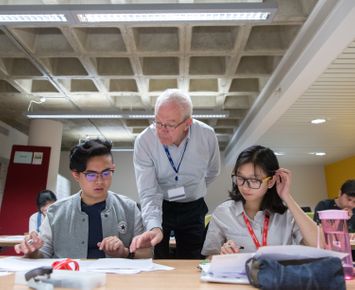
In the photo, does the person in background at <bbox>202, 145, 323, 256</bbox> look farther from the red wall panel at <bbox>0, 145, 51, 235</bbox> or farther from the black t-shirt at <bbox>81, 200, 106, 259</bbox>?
the red wall panel at <bbox>0, 145, 51, 235</bbox>

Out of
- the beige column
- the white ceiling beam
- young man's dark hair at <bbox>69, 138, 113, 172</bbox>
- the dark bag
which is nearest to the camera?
the dark bag

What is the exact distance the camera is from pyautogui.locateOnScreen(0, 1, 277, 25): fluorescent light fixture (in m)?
2.61

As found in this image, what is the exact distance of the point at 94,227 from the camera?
152 cm

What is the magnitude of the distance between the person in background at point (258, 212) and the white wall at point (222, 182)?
706 cm

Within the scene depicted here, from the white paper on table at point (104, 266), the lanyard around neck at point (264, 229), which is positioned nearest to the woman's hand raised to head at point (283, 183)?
the lanyard around neck at point (264, 229)

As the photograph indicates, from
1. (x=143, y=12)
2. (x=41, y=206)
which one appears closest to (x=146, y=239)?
(x=143, y=12)

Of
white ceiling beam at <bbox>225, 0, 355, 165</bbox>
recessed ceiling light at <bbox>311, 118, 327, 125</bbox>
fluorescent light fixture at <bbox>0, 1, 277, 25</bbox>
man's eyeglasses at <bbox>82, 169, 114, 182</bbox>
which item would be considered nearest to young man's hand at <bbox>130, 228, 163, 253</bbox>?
man's eyeglasses at <bbox>82, 169, 114, 182</bbox>

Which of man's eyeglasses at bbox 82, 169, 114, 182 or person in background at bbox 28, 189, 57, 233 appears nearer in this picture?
man's eyeglasses at bbox 82, 169, 114, 182

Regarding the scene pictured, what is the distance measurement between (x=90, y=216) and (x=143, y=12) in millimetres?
1816

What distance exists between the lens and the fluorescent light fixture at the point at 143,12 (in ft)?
8.55

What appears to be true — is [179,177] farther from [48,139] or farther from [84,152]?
[48,139]

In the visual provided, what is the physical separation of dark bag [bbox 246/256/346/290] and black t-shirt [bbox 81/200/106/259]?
877 mm

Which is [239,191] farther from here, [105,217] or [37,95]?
[37,95]

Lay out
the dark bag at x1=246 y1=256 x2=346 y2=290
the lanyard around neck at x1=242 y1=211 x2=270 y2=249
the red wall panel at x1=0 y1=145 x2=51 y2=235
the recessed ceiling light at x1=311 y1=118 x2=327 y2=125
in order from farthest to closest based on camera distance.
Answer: the red wall panel at x1=0 y1=145 x2=51 y2=235 → the recessed ceiling light at x1=311 y1=118 x2=327 y2=125 → the lanyard around neck at x1=242 y1=211 x2=270 y2=249 → the dark bag at x1=246 y1=256 x2=346 y2=290
